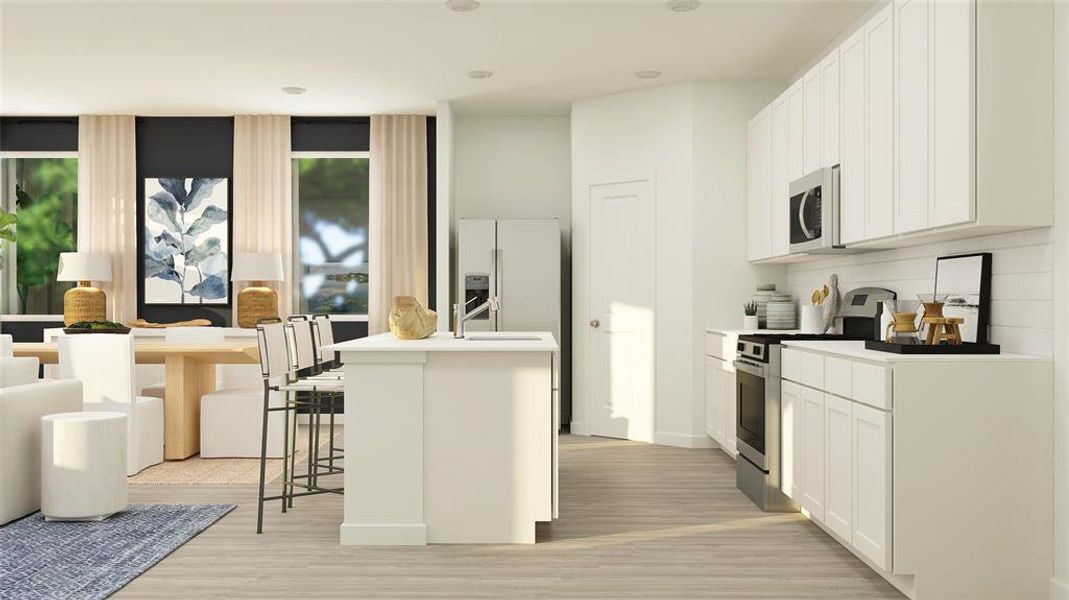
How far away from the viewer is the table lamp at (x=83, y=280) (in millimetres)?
7555

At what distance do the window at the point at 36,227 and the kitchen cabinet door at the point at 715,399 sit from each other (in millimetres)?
6039

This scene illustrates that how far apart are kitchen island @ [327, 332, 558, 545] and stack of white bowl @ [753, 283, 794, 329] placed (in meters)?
2.68

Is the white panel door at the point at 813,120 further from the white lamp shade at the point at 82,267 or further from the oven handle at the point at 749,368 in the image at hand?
the white lamp shade at the point at 82,267

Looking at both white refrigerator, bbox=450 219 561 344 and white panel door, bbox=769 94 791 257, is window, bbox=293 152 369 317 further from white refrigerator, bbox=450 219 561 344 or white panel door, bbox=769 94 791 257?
white panel door, bbox=769 94 791 257

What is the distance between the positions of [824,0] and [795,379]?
2.15m

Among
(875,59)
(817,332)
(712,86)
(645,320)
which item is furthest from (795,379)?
(712,86)

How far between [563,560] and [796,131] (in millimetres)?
2930

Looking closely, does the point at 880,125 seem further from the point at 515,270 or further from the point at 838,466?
the point at 515,270

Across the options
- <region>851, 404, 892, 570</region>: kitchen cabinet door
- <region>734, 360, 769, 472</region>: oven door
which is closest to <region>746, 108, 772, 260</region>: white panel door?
<region>734, 360, 769, 472</region>: oven door

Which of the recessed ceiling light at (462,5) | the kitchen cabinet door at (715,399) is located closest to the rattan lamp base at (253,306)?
the recessed ceiling light at (462,5)

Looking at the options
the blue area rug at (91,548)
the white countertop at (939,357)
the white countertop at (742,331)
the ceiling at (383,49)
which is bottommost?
the blue area rug at (91,548)

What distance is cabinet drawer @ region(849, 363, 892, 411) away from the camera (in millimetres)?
3145

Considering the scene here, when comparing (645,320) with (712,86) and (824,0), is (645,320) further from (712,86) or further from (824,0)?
(824,0)

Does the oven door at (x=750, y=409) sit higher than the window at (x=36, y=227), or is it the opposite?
the window at (x=36, y=227)
